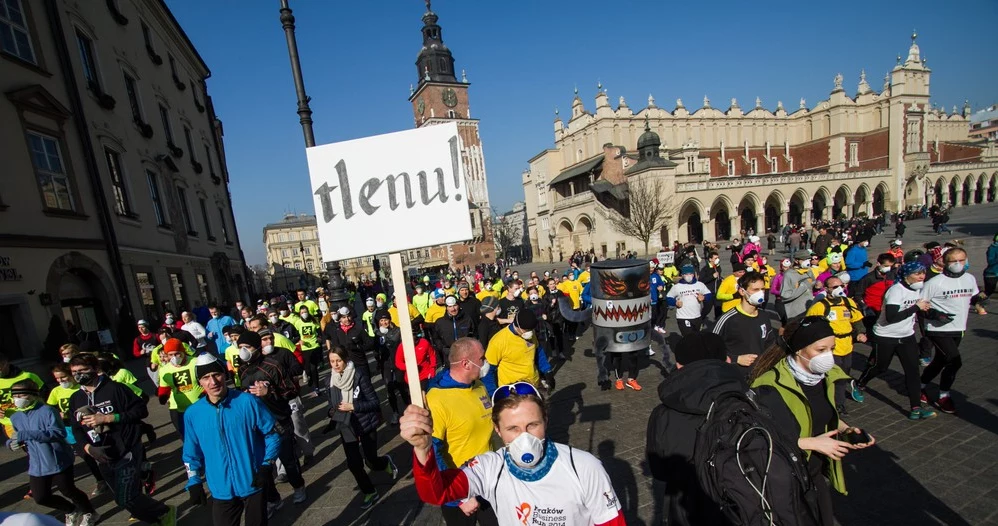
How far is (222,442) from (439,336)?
5.00 m

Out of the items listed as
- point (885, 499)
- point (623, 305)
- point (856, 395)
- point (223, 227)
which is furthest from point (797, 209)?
point (223, 227)

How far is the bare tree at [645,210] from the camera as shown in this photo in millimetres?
32219

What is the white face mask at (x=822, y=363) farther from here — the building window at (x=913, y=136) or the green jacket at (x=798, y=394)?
the building window at (x=913, y=136)

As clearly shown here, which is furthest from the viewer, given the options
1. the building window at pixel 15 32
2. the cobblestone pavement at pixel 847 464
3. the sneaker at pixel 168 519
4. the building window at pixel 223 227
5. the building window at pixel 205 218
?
the building window at pixel 223 227

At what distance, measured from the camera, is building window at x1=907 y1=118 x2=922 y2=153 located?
4734 centimetres

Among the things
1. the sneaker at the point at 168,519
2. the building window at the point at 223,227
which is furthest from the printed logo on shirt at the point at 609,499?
the building window at the point at 223,227

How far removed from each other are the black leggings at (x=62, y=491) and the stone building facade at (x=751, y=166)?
121 ft

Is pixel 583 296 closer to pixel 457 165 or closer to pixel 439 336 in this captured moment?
pixel 439 336

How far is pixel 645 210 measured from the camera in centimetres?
3228

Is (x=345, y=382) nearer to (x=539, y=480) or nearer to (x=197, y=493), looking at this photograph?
(x=197, y=493)

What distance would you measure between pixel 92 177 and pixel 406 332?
48.7ft

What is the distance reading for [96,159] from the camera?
11.8m

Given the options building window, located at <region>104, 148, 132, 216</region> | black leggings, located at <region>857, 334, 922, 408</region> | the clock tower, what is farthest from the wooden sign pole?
the clock tower

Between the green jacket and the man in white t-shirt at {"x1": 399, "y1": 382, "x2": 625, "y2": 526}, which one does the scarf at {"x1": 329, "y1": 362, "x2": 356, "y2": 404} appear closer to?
the man in white t-shirt at {"x1": 399, "y1": 382, "x2": 625, "y2": 526}
